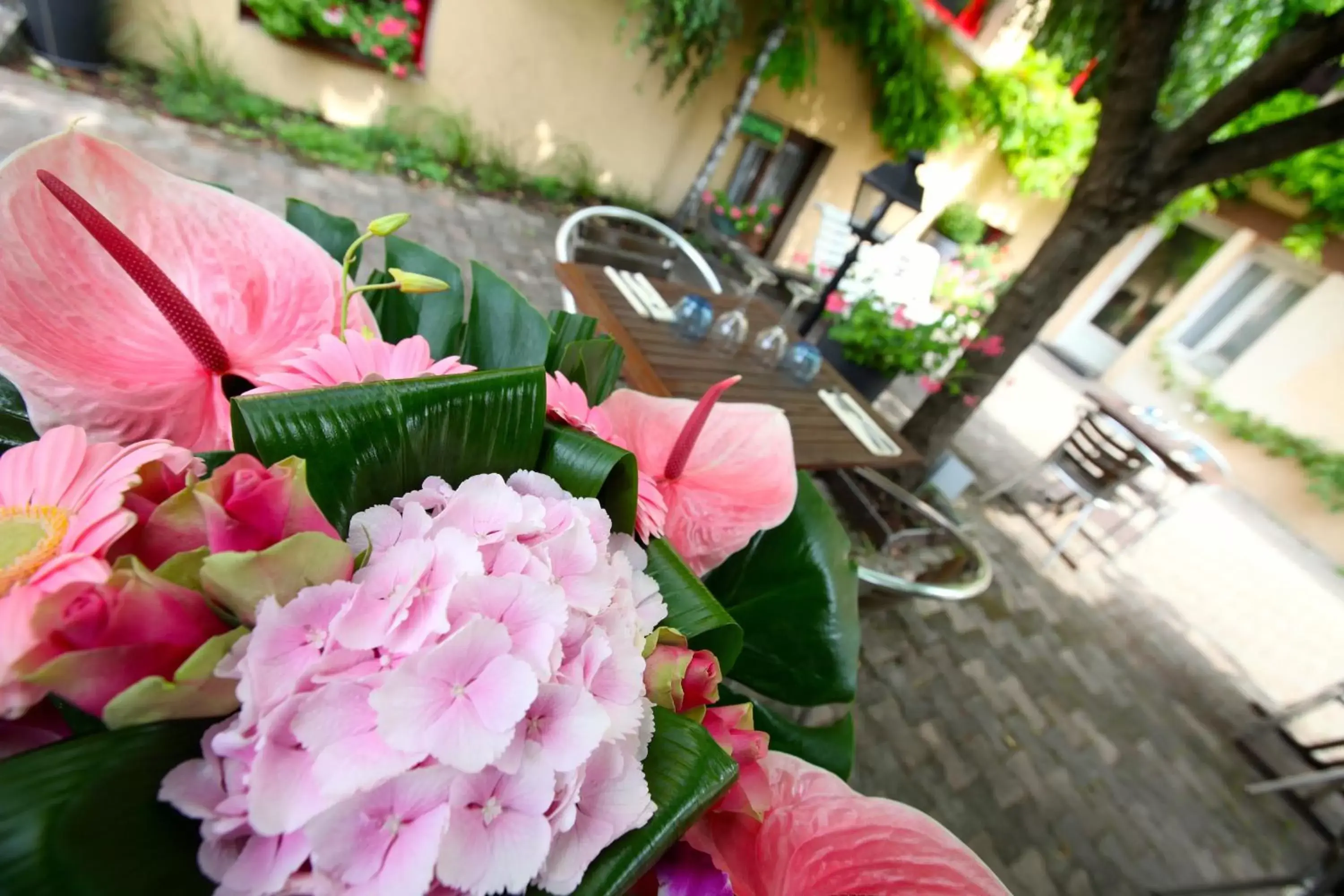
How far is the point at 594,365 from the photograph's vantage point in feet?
1.59

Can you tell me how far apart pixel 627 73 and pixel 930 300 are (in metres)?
2.72

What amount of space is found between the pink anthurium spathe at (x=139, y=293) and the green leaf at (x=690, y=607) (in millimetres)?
277

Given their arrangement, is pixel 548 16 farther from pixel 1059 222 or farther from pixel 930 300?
pixel 1059 222

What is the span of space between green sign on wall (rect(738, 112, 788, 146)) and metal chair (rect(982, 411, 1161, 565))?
304cm

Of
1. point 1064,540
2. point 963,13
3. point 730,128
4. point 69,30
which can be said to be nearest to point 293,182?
point 69,30

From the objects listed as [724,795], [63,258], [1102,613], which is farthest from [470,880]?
[1102,613]

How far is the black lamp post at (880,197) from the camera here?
2160 millimetres

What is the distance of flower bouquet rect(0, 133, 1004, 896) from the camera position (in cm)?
20

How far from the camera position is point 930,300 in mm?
3244

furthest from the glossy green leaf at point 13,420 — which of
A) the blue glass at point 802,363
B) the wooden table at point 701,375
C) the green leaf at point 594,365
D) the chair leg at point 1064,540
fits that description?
the chair leg at point 1064,540

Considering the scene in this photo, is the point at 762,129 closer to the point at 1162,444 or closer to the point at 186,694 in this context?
the point at 1162,444

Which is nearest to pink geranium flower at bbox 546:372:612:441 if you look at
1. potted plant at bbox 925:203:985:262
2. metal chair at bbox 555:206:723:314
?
metal chair at bbox 555:206:723:314

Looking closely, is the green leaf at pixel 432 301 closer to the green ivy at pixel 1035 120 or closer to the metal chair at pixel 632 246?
the metal chair at pixel 632 246

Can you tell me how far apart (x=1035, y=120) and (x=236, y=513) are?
21.5 ft
